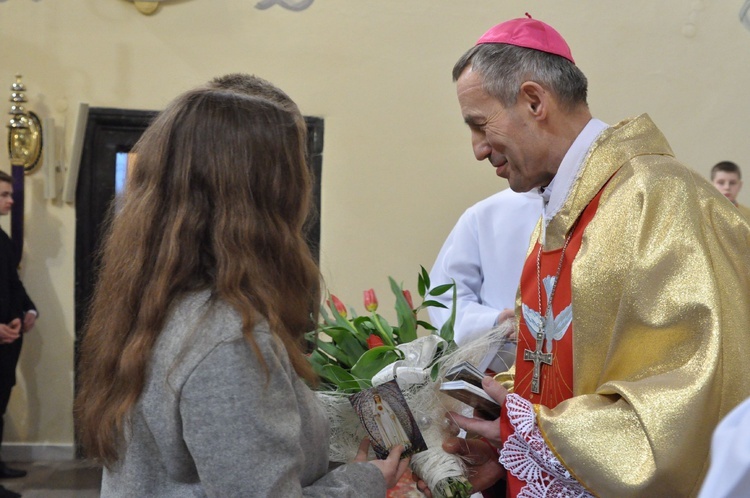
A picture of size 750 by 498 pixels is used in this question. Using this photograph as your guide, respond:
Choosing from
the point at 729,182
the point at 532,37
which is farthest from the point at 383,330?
the point at 729,182

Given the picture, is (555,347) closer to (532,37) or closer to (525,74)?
(525,74)

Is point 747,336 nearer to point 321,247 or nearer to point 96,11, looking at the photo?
point 321,247

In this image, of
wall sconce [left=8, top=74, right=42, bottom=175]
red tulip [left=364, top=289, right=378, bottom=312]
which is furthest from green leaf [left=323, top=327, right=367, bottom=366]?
wall sconce [left=8, top=74, right=42, bottom=175]

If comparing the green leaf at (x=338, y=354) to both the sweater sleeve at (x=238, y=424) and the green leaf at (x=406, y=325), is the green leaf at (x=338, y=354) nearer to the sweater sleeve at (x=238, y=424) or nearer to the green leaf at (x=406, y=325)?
the green leaf at (x=406, y=325)

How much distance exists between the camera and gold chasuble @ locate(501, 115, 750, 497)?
1666mm

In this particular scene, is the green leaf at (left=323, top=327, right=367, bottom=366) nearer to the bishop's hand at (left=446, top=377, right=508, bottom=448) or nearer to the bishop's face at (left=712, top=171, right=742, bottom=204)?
the bishop's hand at (left=446, top=377, right=508, bottom=448)

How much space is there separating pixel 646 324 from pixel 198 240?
0.88 m

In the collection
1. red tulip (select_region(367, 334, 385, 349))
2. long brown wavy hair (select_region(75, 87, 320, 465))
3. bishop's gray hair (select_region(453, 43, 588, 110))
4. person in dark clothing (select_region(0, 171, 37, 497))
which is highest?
bishop's gray hair (select_region(453, 43, 588, 110))

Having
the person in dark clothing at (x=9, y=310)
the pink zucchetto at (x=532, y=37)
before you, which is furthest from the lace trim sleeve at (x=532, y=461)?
the person in dark clothing at (x=9, y=310)

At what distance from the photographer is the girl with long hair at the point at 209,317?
1.39m

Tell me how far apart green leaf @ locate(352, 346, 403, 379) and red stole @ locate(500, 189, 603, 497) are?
303 mm

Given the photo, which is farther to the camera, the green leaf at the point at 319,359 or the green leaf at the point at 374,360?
the green leaf at the point at 319,359

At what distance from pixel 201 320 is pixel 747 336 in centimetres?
102

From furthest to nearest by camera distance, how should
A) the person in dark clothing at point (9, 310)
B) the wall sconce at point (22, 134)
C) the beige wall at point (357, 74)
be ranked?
the wall sconce at point (22, 134)
the beige wall at point (357, 74)
the person in dark clothing at point (9, 310)
